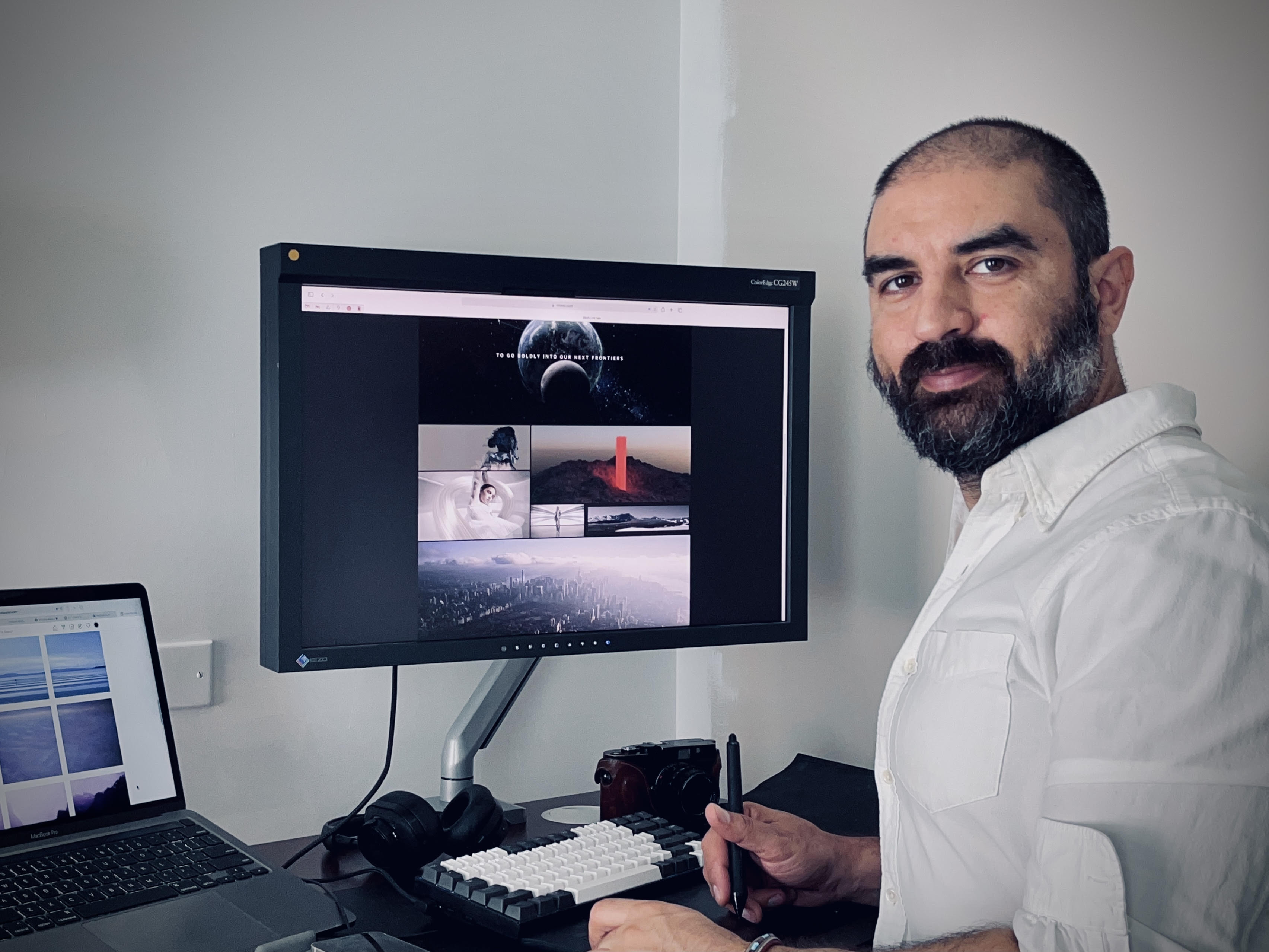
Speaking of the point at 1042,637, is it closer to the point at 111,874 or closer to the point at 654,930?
the point at 654,930

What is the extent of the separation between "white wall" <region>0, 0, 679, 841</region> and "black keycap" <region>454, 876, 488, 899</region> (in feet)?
1.41

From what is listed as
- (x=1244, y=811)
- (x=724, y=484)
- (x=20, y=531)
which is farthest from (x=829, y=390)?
(x=20, y=531)

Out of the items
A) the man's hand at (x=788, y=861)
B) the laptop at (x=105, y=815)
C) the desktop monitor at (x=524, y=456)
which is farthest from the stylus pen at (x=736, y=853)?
the laptop at (x=105, y=815)

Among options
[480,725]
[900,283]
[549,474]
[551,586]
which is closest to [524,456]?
[549,474]

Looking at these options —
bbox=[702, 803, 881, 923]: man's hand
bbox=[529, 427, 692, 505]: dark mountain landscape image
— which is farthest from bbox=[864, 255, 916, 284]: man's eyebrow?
bbox=[702, 803, 881, 923]: man's hand

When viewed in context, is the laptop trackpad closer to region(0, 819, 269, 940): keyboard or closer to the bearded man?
region(0, 819, 269, 940): keyboard

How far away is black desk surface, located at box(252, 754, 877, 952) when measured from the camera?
92 centimetres

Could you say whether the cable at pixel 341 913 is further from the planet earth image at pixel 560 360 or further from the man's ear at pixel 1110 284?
the man's ear at pixel 1110 284

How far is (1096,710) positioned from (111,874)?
2.55 feet

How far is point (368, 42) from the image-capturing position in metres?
1.31

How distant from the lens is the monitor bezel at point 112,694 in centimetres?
95

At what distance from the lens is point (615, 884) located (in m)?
0.97

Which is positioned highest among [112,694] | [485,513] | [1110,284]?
[1110,284]

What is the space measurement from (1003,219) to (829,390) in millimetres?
521
